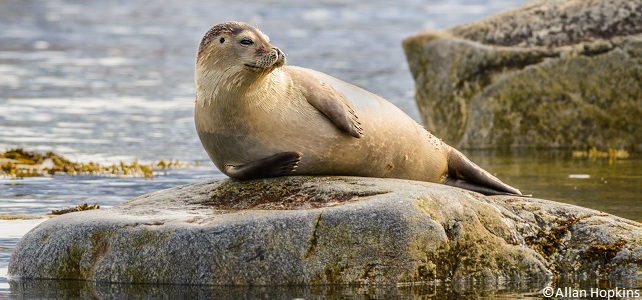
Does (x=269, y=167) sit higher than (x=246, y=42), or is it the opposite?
(x=246, y=42)

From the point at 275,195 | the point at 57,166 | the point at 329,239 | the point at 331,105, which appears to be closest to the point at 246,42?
the point at 331,105

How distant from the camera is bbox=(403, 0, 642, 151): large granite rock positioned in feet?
45.0

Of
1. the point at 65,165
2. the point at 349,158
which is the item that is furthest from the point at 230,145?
the point at 65,165

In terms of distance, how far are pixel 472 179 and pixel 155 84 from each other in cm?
1237

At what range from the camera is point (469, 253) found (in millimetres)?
7133

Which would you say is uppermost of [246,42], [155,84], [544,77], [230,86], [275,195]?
[155,84]

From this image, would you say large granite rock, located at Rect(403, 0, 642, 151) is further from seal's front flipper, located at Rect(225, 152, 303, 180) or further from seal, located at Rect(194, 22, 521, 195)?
seal's front flipper, located at Rect(225, 152, 303, 180)

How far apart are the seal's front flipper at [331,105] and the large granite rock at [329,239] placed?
37cm

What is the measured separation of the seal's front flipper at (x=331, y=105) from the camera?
25.9 feet

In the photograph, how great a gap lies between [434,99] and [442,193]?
24.3 ft

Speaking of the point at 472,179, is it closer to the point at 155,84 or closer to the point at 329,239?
the point at 329,239

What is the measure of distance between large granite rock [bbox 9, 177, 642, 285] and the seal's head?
773 millimetres

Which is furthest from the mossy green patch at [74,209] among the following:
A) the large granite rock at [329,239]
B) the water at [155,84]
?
the large granite rock at [329,239]

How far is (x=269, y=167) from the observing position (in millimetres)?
7703
